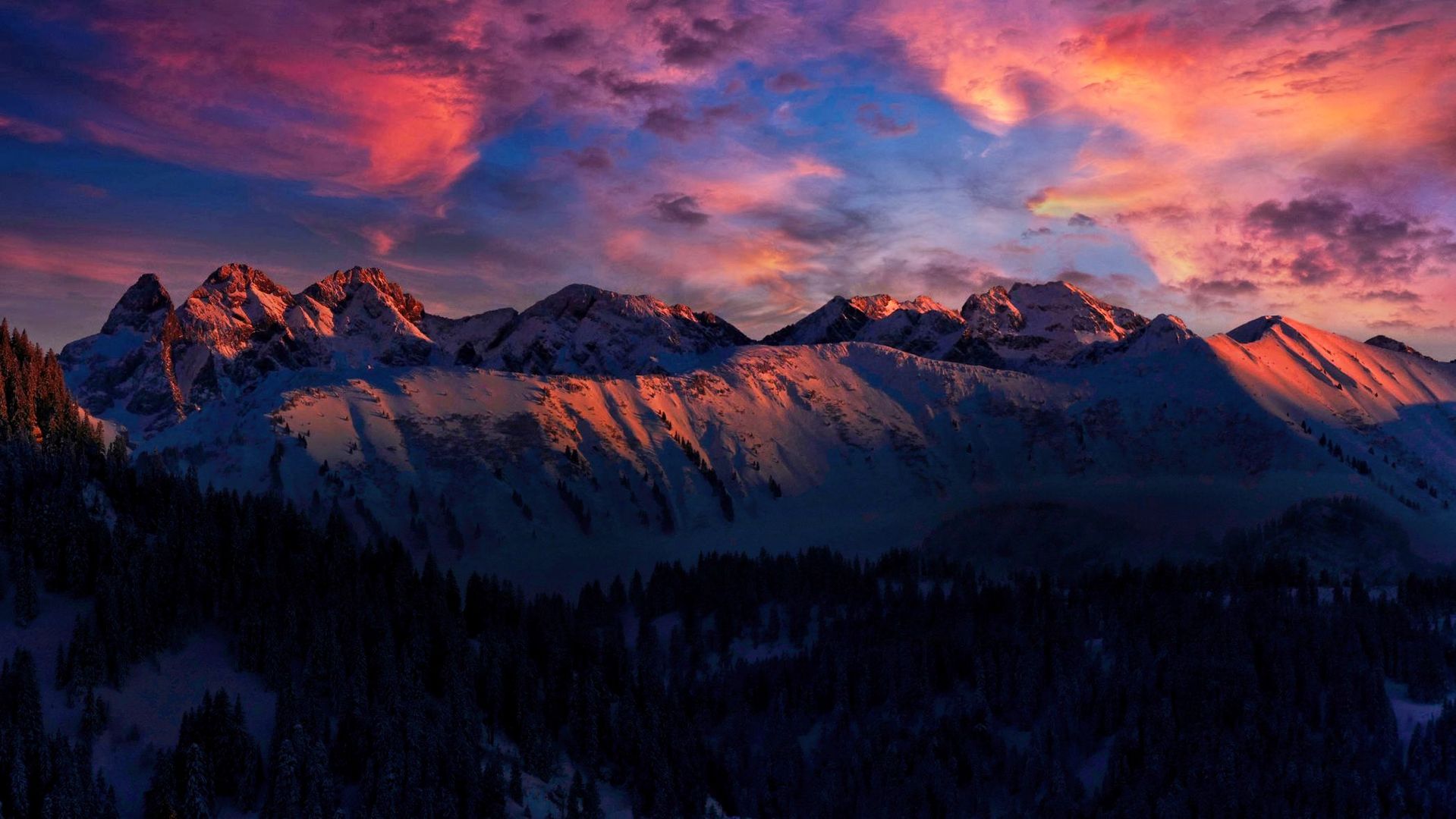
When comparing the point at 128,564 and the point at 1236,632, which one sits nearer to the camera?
the point at 128,564

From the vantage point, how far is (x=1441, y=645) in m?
185

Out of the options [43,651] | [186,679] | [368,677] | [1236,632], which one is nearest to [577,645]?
[368,677]

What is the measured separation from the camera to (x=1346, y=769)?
516ft

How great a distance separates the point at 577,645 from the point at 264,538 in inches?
1845

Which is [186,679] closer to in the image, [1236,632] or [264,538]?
[264,538]

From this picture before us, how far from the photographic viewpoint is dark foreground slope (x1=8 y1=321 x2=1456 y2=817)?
12175cm

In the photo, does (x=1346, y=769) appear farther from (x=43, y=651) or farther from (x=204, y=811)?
(x=43, y=651)

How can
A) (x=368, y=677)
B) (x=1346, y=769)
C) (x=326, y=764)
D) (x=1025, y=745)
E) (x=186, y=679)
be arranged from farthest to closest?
(x=1025, y=745), (x=1346, y=769), (x=368, y=677), (x=186, y=679), (x=326, y=764)

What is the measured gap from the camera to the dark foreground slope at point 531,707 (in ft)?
399

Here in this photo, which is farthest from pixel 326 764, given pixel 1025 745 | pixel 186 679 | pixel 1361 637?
pixel 1361 637

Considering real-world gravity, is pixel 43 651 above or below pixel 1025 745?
above

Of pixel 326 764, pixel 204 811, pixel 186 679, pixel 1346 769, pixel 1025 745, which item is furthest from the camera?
pixel 1025 745

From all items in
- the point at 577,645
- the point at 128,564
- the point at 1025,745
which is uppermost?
the point at 128,564

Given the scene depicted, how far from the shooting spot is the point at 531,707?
506ft
